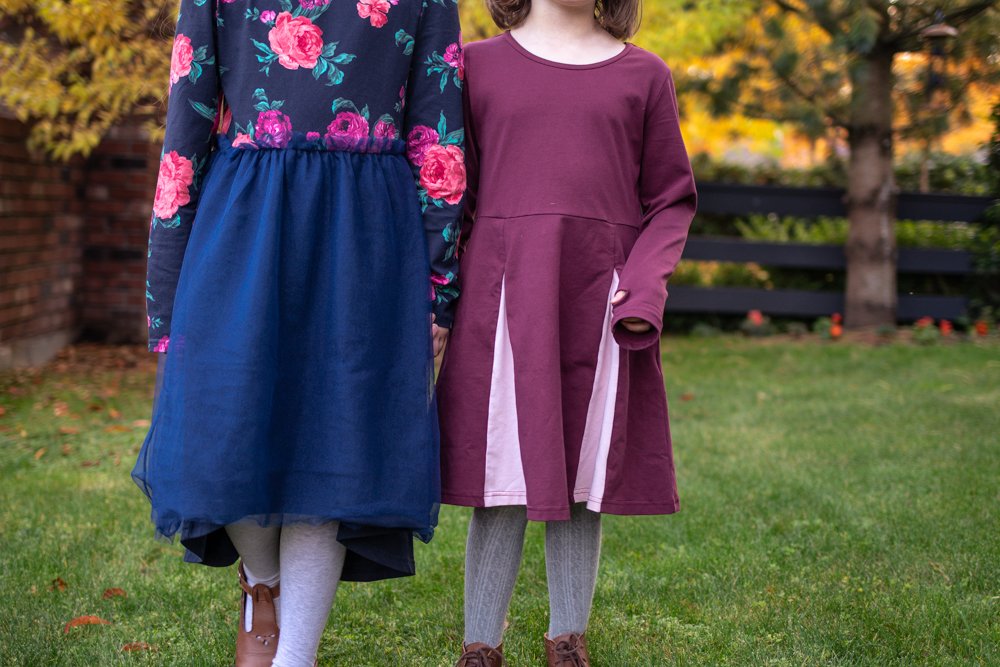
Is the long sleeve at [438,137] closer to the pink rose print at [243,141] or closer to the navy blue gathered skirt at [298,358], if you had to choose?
the navy blue gathered skirt at [298,358]

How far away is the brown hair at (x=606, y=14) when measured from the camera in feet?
7.68

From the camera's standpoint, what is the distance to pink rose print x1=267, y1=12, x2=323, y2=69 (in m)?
2.01

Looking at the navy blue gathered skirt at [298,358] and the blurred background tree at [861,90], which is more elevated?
the blurred background tree at [861,90]

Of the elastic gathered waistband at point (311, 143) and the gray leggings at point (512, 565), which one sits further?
the gray leggings at point (512, 565)

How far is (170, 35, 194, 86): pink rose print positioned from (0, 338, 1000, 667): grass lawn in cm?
141

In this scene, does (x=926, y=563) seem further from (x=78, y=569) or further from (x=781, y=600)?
(x=78, y=569)

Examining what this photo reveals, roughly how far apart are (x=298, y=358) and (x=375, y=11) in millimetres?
710

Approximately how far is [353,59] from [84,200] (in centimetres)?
593

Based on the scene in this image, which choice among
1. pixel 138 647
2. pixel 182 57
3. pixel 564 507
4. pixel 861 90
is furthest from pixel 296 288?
pixel 861 90

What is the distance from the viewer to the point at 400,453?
204 centimetres

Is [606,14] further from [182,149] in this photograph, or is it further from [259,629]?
[259,629]

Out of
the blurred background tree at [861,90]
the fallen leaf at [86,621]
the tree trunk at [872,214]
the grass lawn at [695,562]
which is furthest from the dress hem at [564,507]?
the tree trunk at [872,214]

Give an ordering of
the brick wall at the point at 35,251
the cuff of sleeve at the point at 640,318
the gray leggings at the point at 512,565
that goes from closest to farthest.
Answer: the cuff of sleeve at the point at 640,318, the gray leggings at the point at 512,565, the brick wall at the point at 35,251

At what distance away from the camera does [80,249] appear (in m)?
7.32
